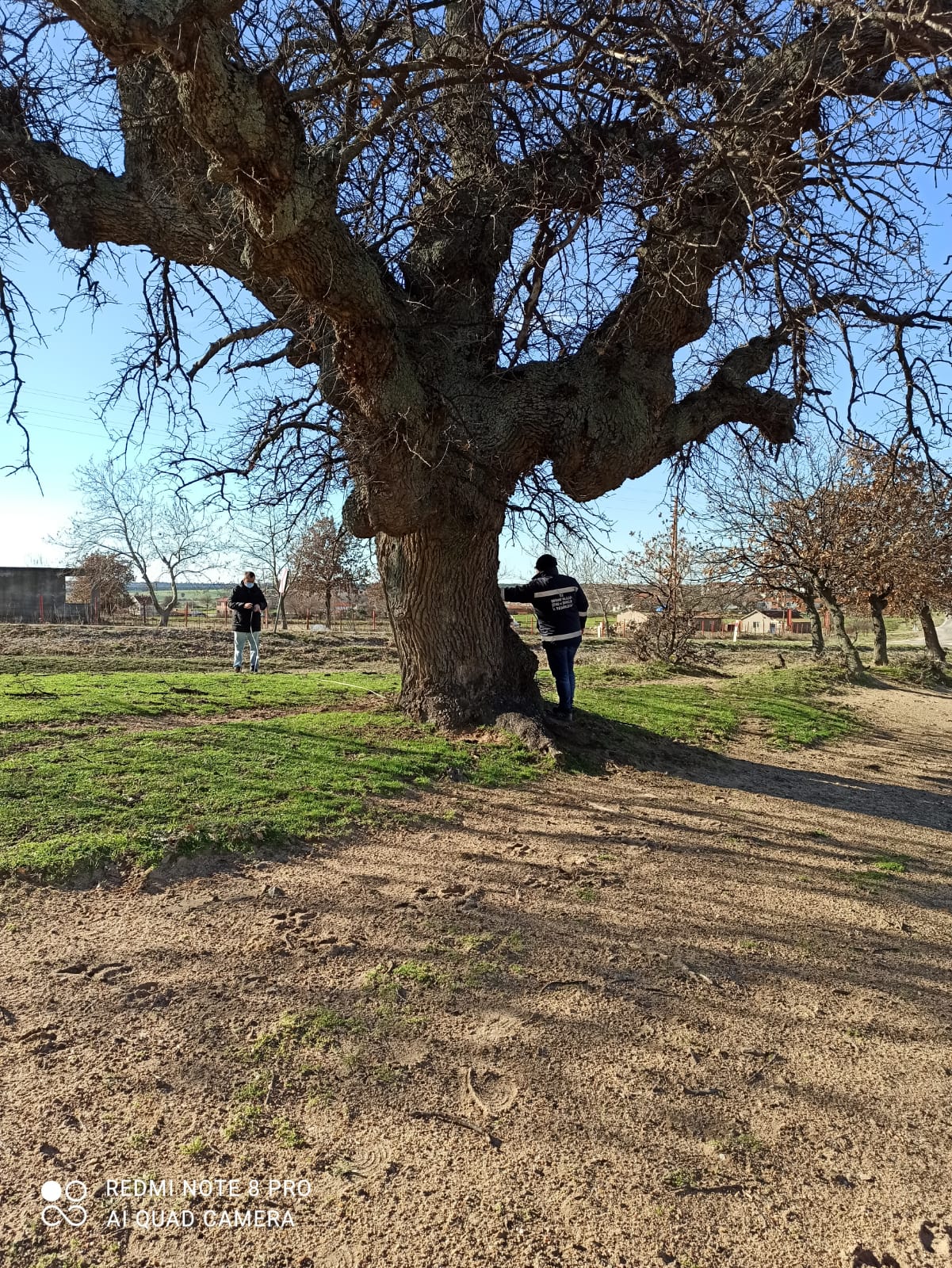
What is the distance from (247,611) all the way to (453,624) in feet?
21.1

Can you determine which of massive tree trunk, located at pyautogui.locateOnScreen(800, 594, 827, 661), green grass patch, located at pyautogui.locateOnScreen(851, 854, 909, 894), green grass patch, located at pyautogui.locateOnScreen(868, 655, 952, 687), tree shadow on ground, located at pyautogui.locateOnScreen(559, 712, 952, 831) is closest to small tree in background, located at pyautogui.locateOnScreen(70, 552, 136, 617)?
massive tree trunk, located at pyautogui.locateOnScreen(800, 594, 827, 661)

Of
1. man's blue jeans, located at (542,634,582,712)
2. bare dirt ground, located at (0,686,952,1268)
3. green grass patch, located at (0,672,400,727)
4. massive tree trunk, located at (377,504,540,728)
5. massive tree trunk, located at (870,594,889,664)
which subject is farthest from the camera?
massive tree trunk, located at (870,594,889,664)

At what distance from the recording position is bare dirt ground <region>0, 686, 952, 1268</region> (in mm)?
1718

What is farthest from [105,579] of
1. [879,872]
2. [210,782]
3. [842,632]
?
[879,872]

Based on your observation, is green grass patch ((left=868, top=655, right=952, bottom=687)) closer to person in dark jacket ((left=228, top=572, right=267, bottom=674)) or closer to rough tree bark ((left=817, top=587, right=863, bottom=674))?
rough tree bark ((left=817, top=587, right=863, bottom=674))

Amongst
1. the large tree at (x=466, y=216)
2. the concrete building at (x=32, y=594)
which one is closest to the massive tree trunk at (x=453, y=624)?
the large tree at (x=466, y=216)

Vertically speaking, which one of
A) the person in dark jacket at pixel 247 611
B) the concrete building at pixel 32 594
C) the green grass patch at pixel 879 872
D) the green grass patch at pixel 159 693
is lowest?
the green grass patch at pixel 879 872

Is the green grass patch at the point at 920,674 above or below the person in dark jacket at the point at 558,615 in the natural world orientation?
below

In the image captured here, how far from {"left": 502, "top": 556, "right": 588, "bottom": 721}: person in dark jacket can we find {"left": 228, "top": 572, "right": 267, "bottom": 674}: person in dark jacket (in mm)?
5531

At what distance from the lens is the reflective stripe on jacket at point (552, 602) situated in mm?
7242

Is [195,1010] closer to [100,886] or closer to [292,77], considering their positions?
[100,886]

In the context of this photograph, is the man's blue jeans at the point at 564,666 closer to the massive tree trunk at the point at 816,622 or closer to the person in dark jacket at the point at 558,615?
the person in dark jacket at the point at 558,615

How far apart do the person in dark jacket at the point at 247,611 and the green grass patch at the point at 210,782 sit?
5364mm

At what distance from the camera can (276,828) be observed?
4086 mm
